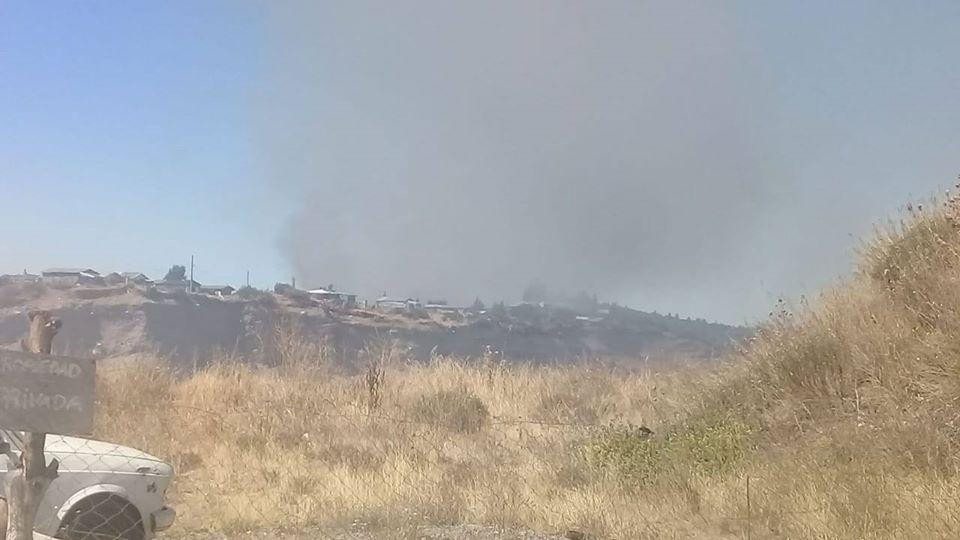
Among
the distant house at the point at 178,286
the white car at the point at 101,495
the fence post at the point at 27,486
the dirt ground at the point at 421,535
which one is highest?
the distant house at the point at 178,286

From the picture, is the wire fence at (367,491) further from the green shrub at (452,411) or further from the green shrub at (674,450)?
the green shrub at (452,411)

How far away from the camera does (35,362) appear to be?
14.0 feet

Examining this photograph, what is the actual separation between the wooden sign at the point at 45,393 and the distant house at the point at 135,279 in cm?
2694

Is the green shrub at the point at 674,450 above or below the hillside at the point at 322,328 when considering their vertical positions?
below

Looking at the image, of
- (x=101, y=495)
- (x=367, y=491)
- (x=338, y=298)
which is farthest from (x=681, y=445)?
(x=338, y=298)

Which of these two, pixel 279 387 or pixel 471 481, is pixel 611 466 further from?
pixel 279 387

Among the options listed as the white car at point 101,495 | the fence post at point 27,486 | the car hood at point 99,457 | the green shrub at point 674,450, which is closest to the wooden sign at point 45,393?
the fence post at point 27,486

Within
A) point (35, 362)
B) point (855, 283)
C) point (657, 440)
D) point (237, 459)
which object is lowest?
point (237, 459)

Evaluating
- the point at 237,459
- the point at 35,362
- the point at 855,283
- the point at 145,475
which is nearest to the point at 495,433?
the point at 237,459

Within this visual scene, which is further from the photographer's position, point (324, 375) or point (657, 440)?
point (324, 375)

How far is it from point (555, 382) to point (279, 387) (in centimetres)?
568

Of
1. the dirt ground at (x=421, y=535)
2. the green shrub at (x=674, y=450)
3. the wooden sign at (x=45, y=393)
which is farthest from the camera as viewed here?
the green shrub at (x=674, y=450)

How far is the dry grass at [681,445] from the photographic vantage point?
21.8 ft

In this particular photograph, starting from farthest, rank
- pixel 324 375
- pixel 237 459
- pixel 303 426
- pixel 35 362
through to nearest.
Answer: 1. pixel 324 375
2. pixel 303 426
3. pixel 237 459
4. pixel 35 362
